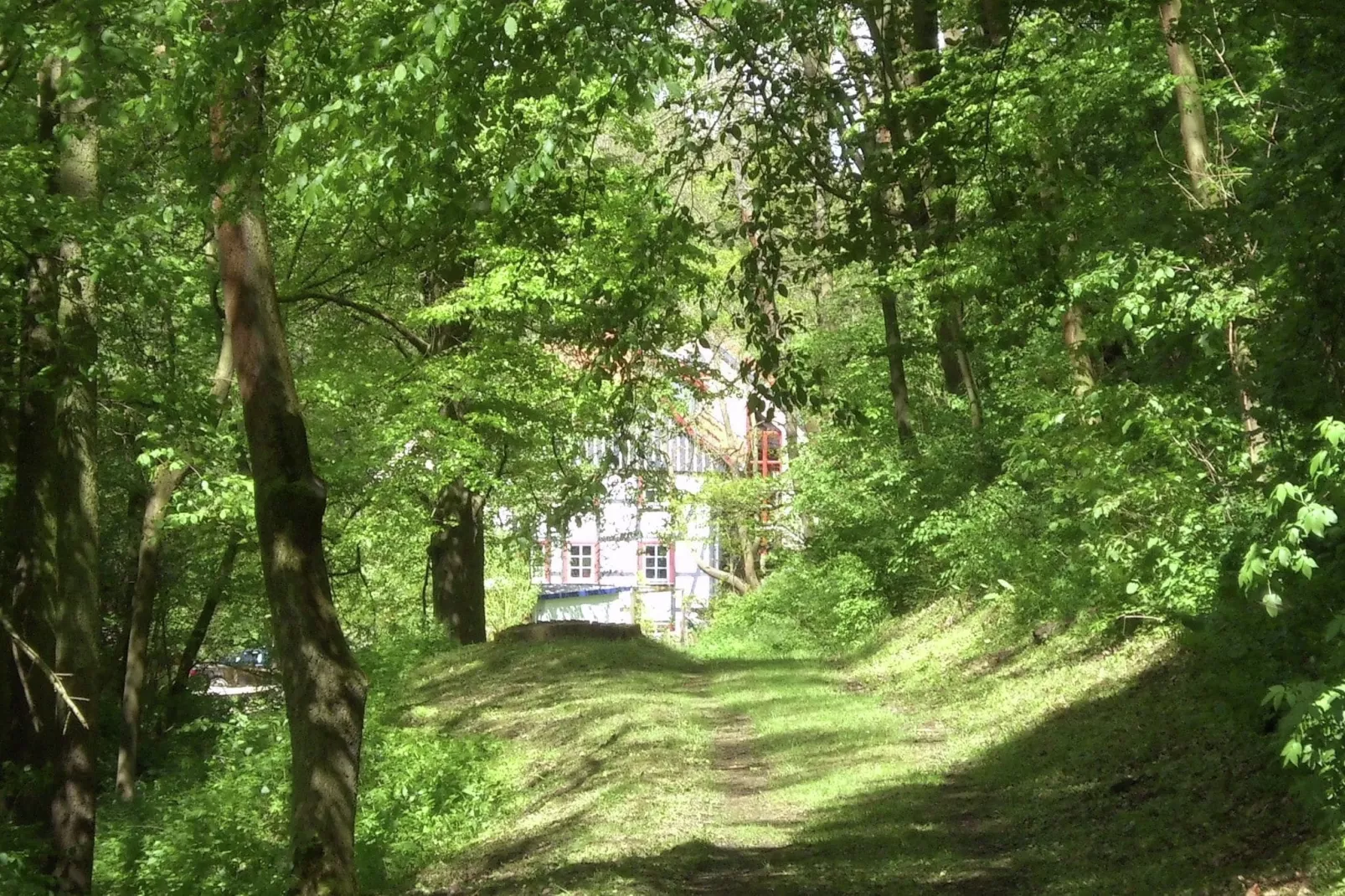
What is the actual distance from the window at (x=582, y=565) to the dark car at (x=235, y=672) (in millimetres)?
35259

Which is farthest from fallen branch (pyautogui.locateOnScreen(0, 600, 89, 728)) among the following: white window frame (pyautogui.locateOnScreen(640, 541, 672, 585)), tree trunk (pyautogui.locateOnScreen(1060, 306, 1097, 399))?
white window frame (pyautogui.locateOnScreen(640, 541, 672, 585))

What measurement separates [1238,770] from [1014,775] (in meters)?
3.13

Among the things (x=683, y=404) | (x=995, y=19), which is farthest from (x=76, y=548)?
(x=683, y=404)

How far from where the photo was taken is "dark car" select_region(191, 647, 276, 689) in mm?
27891

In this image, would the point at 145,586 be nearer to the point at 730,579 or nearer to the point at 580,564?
the point at 730,579

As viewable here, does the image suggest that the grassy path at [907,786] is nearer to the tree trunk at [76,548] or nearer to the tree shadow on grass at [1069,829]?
the tree shadow on grass at [1069,829]

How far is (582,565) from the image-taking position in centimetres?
7494

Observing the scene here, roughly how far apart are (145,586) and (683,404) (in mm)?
8335

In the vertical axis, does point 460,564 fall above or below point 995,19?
below

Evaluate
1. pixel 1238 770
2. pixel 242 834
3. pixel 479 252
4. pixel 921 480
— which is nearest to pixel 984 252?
pixel 1238 770

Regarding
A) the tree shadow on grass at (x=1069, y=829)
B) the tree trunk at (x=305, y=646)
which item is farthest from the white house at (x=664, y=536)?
the tree shadow on grass at (x=1069, y=829)

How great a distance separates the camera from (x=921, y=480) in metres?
24.2

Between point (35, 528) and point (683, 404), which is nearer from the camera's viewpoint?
point (35, 528)

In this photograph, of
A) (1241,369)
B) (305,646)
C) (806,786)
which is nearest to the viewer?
(1241,369)
